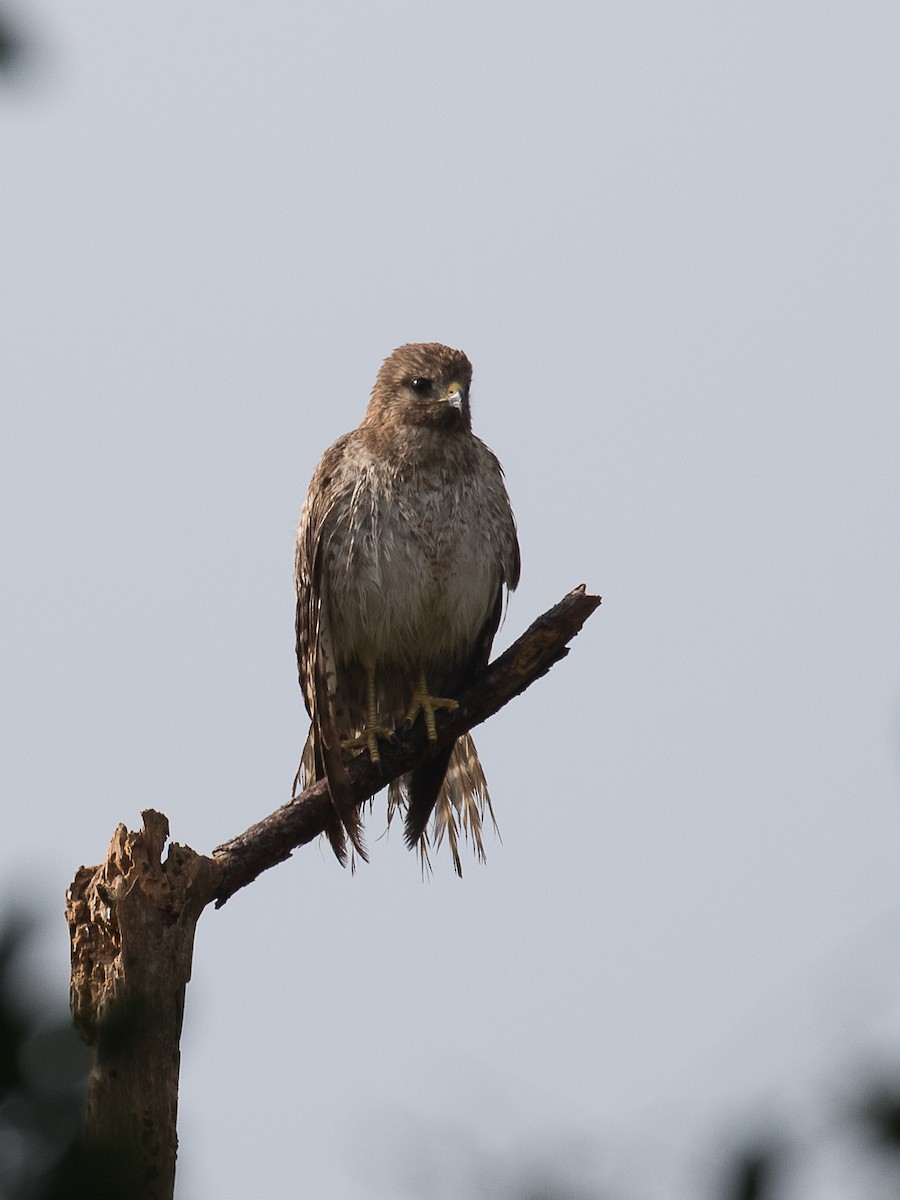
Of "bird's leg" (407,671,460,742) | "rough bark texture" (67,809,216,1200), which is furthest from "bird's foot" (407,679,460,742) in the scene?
"rough bark texture" (67,809,216,1200)

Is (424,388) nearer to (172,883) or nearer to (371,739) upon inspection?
(371,739)

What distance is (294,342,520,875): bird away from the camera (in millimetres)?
6449

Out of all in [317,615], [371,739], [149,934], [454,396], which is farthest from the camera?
[454,396]

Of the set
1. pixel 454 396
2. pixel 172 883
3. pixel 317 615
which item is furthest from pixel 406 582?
pixel 172 883

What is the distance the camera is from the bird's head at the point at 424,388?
680cm

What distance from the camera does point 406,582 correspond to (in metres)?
6.43

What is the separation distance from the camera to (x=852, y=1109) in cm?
123

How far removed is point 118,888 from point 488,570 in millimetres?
2482

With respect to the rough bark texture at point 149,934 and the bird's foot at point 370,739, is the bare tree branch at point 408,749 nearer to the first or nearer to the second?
the bird's foot at point 370,739

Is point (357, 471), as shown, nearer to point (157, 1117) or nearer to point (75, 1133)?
point (157, 1117)

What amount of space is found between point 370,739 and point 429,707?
0.92 feet

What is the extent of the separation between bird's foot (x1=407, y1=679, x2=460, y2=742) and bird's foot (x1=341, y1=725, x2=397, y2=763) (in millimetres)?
116

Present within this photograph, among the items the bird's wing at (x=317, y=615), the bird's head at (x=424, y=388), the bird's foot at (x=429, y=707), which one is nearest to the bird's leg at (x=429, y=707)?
the bird's foot at (x=429, y=707)

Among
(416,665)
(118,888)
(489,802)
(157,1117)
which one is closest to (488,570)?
(416,665)
